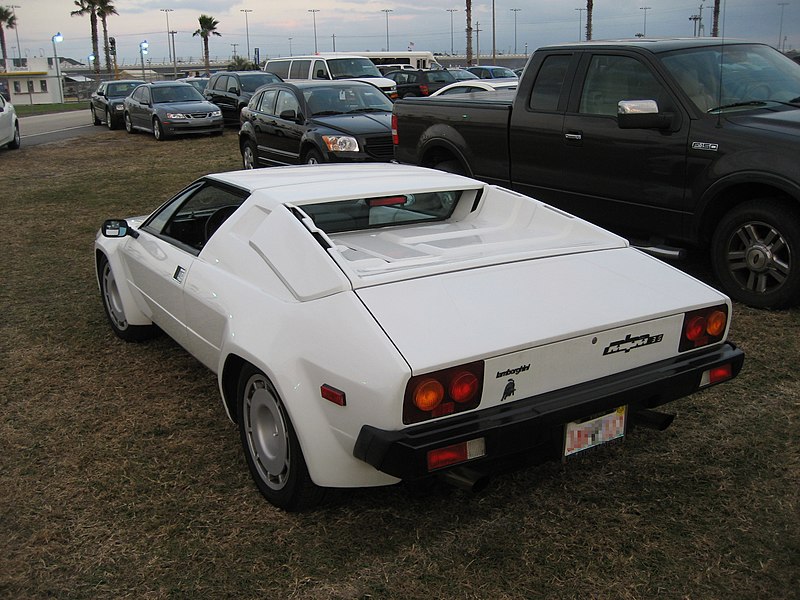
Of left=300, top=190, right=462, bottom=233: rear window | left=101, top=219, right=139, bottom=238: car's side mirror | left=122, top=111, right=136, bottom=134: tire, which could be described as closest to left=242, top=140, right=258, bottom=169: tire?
left=101, top=219, right=139, bottom=238: car's side mirror

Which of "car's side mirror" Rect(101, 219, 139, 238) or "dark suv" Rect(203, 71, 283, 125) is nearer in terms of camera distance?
"car's side mirror" Rect(101, 219, 139, 238)

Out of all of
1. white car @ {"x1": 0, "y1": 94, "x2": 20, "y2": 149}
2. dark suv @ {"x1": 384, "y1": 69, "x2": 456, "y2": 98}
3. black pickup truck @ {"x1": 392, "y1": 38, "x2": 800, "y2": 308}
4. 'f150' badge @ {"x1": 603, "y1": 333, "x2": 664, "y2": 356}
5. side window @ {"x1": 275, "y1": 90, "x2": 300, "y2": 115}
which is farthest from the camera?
dark suv @ {"x1": 384, "y1": 69, "x2": 456, "y2": 98}

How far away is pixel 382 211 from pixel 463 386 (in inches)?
67.1

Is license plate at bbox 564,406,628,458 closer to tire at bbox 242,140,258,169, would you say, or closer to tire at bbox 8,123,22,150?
tire at bbox 242,140,258,169

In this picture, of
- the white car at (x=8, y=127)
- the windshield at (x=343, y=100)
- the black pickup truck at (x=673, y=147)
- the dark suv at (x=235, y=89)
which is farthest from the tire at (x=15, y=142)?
the black pickup truck at (x=673, y=147)

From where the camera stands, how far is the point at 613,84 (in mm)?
6527

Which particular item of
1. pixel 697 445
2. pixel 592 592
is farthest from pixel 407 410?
pixel 697 445

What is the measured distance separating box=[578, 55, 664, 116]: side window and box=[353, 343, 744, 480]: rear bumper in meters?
3.41

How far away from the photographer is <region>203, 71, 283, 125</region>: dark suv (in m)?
21.7

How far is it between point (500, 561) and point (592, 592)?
352 mm

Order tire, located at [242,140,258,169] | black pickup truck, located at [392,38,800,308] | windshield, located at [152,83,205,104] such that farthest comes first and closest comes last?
1. windshield, located at [152,83,205,104]
2. tire, located at [242,140,258,169]
3. black pickup truck, located at [392,38,800,308]

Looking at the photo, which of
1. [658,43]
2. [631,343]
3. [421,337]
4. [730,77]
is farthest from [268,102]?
[421,337]

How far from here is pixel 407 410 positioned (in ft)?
9.07

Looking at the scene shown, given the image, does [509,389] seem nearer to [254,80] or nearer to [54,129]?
[254,80]
